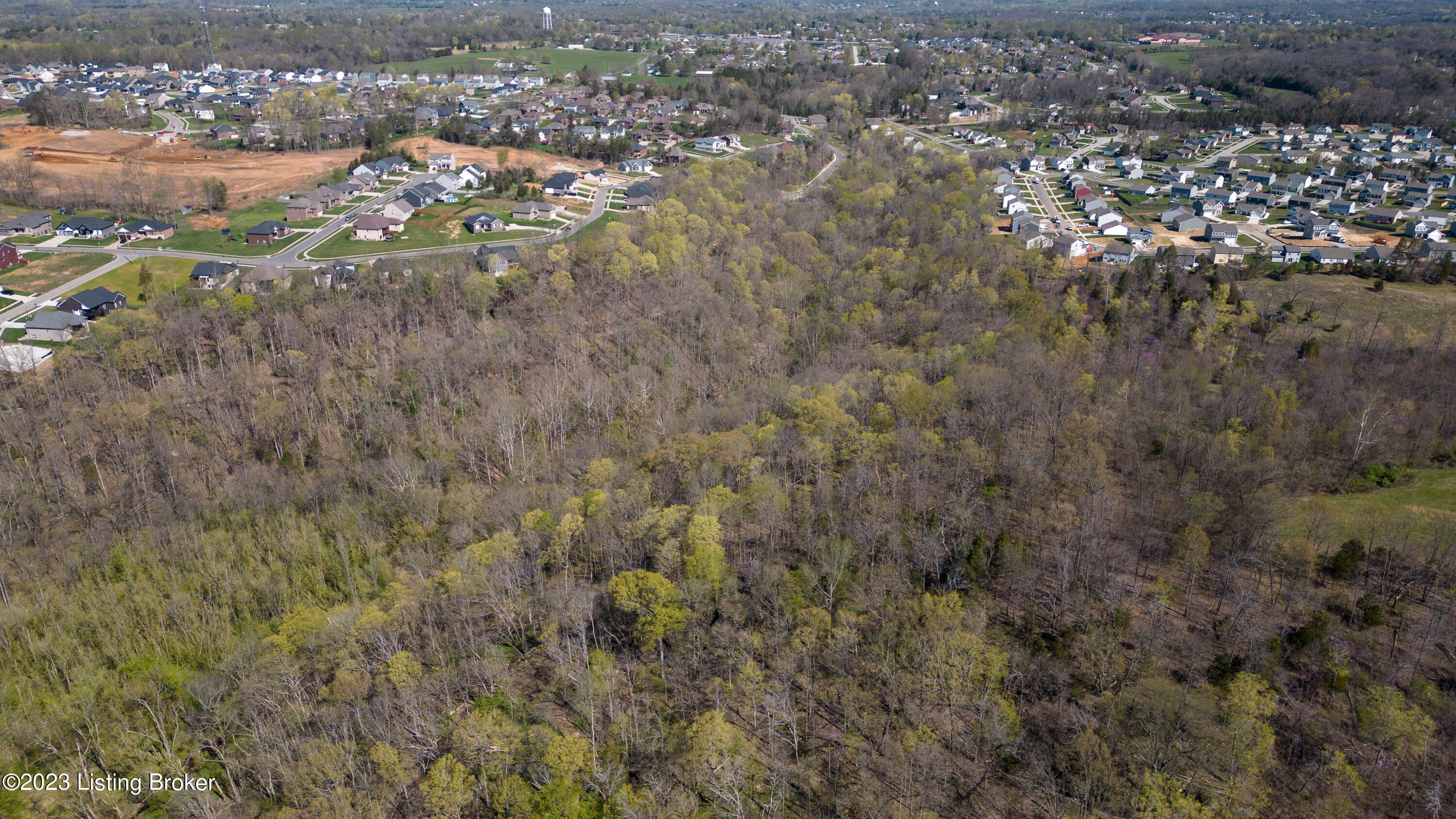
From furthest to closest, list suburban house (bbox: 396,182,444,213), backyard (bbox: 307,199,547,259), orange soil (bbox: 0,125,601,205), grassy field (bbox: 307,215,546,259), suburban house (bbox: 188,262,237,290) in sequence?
orange soil (bbox: 0,125,601,205), suburban house (bbox: 396,182,444,213), backyard (bbox: 307,199,547,259), grassy field (bbox: 307,215,546,259), suburban house (bbox: 188,262,237,290)

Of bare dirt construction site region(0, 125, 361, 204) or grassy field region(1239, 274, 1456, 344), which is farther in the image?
bare dirt construction site region(0, 125, 361, 204)

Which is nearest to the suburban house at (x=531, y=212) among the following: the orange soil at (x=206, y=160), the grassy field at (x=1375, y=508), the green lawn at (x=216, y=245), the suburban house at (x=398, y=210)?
the suburban house at (x=398, y=210)

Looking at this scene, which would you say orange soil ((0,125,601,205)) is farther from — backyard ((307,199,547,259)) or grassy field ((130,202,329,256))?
backyard ((307,199,547,259))

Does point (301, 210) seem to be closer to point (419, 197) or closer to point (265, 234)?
point (265, 234)

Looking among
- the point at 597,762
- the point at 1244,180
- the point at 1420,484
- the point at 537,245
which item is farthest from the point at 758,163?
the point at 597,762

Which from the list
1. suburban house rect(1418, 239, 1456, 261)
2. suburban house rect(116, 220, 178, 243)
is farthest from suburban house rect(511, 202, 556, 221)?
suburban house rect(1418, 239, 1456, 261)

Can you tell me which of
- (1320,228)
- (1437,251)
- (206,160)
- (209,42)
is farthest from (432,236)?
(209,42)
